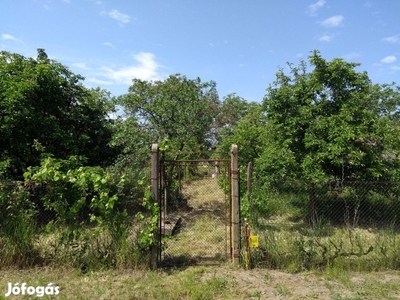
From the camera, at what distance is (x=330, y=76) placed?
25.2ft

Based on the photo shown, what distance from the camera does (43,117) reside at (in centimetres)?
783

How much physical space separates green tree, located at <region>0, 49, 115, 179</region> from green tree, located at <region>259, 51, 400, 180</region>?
5.38 m

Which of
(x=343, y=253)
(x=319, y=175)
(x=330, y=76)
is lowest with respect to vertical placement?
(x=343, y=253)

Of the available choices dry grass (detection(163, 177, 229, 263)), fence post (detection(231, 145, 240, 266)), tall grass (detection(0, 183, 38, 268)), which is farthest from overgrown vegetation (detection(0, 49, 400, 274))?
dry grass (detection(163, 177, 229, 263))

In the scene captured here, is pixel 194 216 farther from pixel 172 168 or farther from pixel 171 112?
pixel 171 112

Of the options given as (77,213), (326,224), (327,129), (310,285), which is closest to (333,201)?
(326,224)

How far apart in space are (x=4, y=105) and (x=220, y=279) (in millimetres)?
6179

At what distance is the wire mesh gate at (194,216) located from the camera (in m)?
5.02

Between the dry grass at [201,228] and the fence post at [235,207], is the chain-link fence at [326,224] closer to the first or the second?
the fence post at [235,207]

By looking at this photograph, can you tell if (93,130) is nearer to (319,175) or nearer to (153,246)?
(153,246)

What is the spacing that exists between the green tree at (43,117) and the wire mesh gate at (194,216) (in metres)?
A: 2.77

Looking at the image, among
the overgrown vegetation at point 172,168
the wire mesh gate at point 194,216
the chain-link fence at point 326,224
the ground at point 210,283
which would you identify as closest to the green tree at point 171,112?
the overgrown vegetation at point 172,168

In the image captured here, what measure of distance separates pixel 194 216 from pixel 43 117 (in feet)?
16.2

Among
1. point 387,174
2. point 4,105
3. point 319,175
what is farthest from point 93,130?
point 387,174
